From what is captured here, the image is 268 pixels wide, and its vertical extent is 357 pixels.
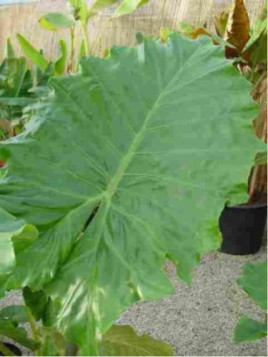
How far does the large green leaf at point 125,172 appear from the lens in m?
0.84

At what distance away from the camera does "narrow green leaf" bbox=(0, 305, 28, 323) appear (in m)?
1.48

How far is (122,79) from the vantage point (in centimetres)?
98

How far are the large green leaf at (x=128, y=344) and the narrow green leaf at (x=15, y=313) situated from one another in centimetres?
30

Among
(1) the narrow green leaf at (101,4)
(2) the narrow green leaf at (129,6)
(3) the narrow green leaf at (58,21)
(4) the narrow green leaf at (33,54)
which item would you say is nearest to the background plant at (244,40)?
(2) the narrow green leaf at (129,6)

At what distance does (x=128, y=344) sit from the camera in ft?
4.30

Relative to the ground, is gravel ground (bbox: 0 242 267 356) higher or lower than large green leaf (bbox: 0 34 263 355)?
lower

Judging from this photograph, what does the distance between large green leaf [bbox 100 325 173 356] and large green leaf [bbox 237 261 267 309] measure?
25 centimetres

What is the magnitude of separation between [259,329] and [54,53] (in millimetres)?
2625

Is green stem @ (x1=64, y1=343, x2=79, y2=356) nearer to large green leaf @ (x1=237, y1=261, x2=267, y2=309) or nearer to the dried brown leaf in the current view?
large green leaf @ (x1=237, y1=261, x2=267, y2=309)

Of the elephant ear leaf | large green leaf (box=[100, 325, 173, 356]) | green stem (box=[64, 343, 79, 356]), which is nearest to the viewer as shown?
the elephant ear leaf

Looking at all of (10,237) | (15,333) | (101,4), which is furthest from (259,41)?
(10,237)

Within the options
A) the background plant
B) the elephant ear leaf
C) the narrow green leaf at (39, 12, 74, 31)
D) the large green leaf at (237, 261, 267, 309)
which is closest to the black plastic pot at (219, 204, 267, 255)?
the background plant

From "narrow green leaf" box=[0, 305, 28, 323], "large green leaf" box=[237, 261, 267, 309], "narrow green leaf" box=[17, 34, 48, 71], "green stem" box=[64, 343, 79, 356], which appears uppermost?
"narrow green leaf" box=[17, 34, 48, 71]

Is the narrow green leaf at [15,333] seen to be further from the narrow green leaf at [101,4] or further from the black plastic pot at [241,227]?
the narrow green leaf at [101,4]
